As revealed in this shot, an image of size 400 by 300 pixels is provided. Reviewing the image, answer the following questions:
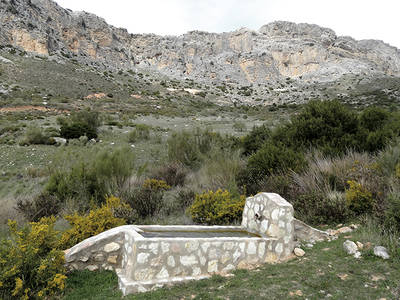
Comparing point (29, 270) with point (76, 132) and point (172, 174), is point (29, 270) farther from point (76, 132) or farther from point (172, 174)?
point (76, 132)

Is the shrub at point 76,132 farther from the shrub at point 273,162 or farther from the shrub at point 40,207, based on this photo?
the shrub at point 273,162

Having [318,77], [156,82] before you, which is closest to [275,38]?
[318,77]

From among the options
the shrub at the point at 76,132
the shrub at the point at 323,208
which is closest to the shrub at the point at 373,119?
the shrub at the point at 323,208

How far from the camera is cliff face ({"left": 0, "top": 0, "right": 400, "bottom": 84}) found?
57.9 metres

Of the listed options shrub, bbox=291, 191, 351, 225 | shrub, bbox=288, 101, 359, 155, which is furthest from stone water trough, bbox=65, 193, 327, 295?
shrub, bbox=288, 101, 359, 155

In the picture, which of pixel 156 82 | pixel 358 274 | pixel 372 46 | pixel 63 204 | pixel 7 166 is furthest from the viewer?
pixel 372 46

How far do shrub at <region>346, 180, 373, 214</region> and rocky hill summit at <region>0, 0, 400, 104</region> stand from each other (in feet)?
191

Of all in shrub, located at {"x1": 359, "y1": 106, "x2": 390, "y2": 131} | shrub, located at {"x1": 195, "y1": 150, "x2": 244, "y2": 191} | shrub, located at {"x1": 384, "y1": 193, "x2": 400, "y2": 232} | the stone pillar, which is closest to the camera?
shrub, located at {"x1": 384, "y1": 193, "x2": 400, "y2": 232}

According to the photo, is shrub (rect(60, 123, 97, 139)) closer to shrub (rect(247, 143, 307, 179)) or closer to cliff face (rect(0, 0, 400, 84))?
shrub (rect(247, 143, 307, 179))

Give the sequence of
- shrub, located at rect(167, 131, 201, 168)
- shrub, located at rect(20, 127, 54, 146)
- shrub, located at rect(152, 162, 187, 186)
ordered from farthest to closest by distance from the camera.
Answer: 1. shrub, located at rect(20, 127, 54, 146)
2. shrub, located at rect(167, 131, 201, 168)
3. shrub, located at rect(152, 162, 187, 186)

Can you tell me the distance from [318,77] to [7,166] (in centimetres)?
6921

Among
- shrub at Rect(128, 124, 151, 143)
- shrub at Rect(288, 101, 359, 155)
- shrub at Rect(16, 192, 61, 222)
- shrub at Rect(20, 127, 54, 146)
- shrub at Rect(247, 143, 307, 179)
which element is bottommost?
shrub at Rect(16, 192, 61, 222)

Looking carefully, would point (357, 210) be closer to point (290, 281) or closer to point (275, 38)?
point (290, 281)

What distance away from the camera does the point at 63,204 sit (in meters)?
7.00
